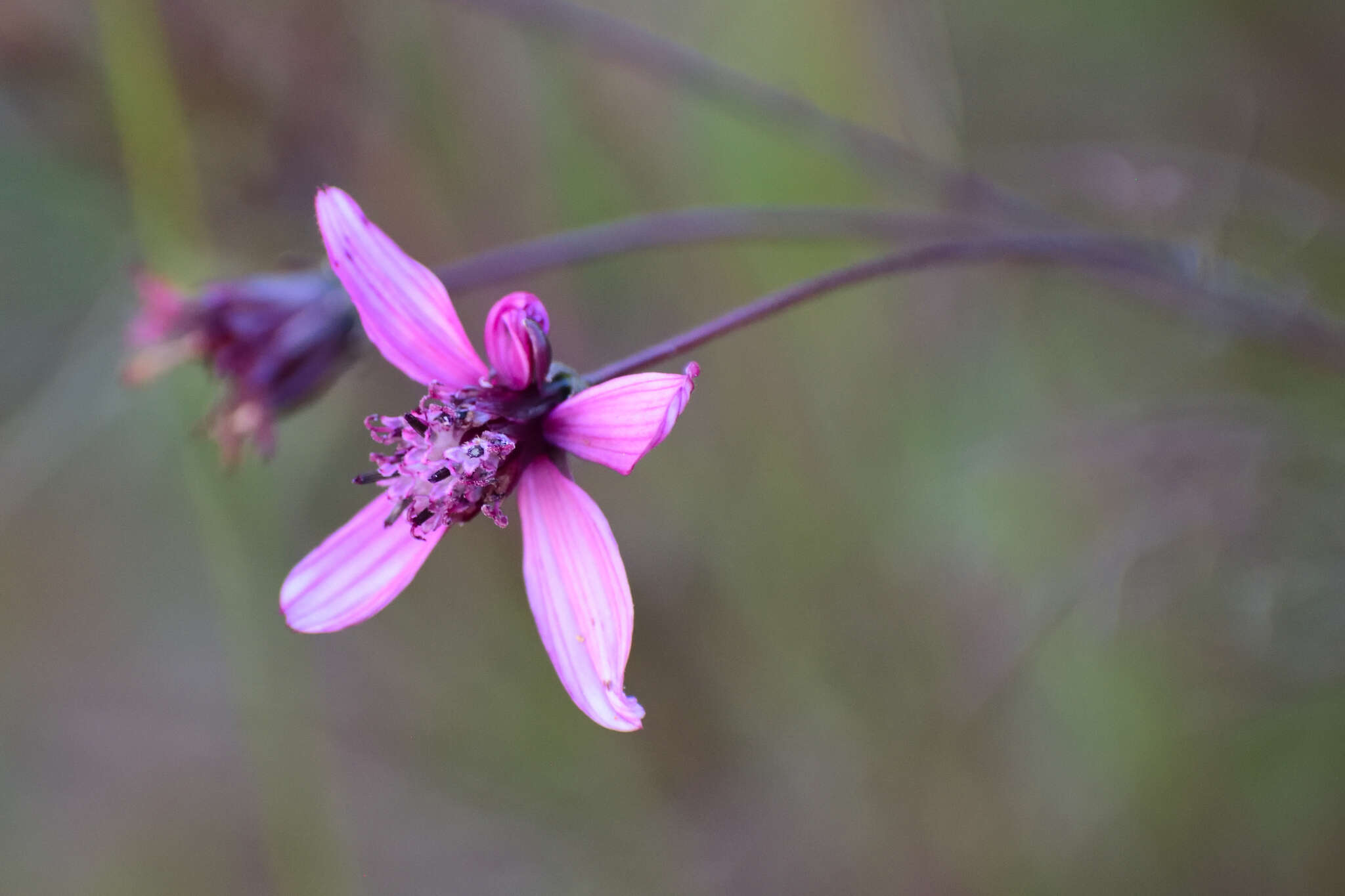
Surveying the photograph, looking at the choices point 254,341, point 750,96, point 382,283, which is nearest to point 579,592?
point 382,283

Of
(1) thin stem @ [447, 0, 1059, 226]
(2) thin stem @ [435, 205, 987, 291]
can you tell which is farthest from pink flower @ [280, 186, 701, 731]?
(1) thin stem @ [447, 0, 1059, 226]

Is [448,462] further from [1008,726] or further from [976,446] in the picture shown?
[1008,726]

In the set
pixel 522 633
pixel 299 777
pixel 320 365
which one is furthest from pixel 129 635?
pixel 320 365

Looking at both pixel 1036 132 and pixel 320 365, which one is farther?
pixel 1036 132

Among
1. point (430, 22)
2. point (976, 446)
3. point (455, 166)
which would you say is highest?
point (430, 22)

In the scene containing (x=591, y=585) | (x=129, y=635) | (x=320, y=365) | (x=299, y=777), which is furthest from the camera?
(x=129, y=635)

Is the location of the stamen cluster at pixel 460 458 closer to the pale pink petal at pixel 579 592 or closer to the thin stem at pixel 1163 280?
the pale pink petal at pixel 579 592

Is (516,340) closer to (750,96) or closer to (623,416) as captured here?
(623,416)
